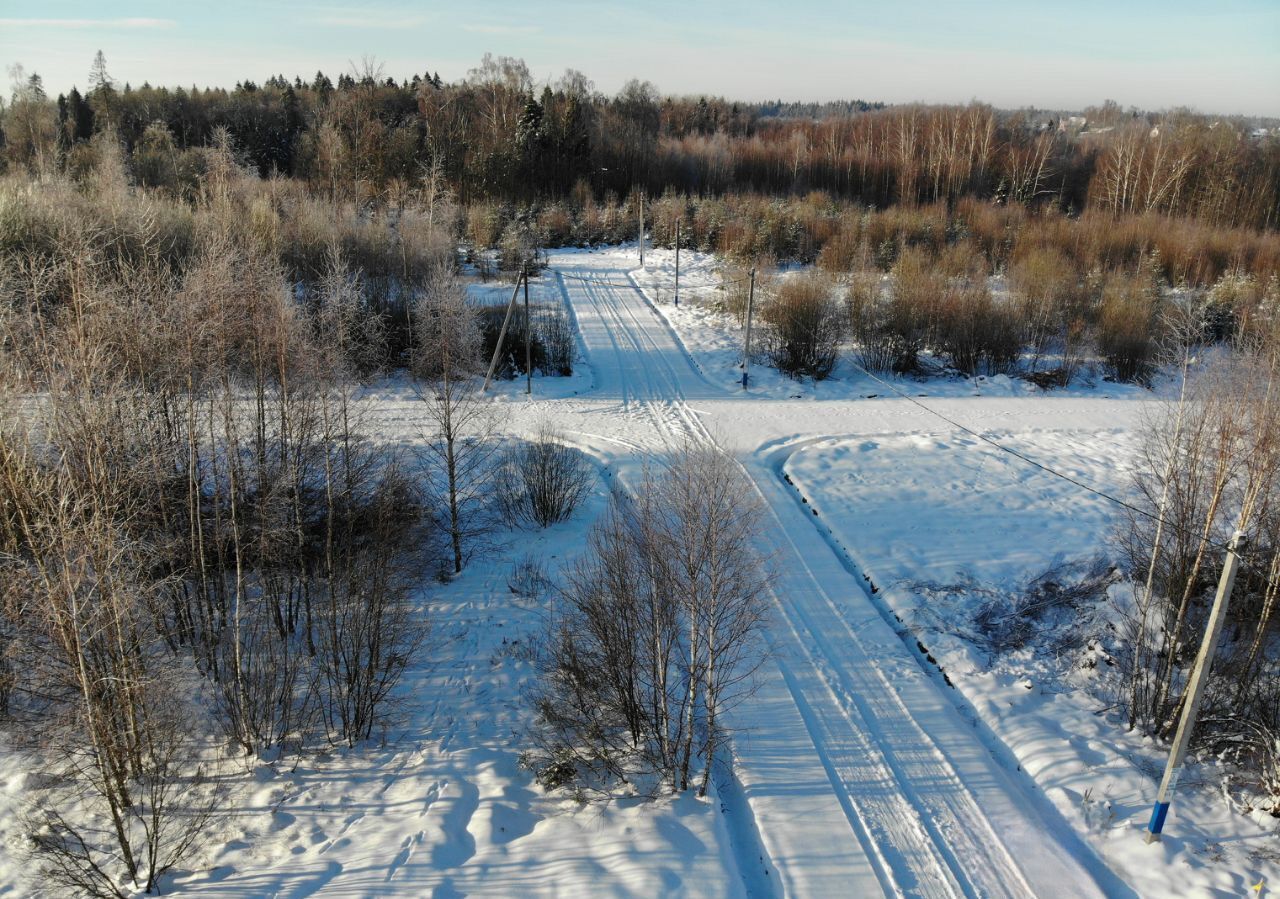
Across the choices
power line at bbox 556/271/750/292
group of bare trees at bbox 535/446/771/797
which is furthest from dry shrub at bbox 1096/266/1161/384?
group of bare trees at bbox 535/446/771/797

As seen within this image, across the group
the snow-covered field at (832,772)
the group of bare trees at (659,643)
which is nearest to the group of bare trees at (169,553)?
the snow-covered field at (832,772)


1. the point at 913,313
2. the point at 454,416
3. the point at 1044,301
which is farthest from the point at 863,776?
the point at 1044,301

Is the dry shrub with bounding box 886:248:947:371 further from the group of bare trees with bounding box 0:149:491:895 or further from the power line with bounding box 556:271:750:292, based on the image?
the group of bare trees with bounding box 0:149:491:895

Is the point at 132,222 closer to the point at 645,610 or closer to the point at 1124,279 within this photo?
the point at 645,610

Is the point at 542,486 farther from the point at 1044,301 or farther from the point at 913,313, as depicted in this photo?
the point at 1044,301

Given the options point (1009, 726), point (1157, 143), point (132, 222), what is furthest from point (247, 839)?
point (1157, 143)

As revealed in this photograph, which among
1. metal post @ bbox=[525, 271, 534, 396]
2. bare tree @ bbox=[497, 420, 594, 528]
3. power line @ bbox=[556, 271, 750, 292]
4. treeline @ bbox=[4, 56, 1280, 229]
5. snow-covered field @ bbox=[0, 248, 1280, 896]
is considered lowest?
snow-covered field @ bbox=[0, 248, 1280, 896]
